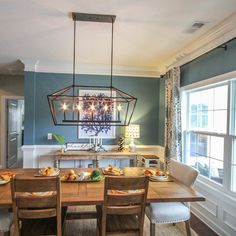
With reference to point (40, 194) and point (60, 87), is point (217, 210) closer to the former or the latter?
point (40, 194)

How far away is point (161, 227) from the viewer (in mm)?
3205

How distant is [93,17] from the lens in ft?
8.70

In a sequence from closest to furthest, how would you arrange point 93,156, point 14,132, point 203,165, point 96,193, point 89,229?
point 96,193, point 89,229, point 203,165, point 93,156, point 14,132

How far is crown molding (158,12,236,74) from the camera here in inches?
108

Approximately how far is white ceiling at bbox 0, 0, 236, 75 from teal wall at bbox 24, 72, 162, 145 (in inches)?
23.4

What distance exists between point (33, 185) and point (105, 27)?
79.9 inches

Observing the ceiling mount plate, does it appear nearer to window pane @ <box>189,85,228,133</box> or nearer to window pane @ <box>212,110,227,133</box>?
window pane @ <box>189,85,228,133</box>

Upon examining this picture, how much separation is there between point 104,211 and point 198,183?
6.59 ft

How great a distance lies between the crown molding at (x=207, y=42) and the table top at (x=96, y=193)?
186 cm

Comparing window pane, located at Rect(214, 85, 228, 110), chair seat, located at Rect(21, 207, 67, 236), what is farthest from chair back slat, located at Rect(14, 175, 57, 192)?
window pane, located at Rect(214, 85, 228, 110)

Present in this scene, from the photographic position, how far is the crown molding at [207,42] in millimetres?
2736

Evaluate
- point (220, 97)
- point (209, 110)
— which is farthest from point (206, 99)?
point (220, 97)

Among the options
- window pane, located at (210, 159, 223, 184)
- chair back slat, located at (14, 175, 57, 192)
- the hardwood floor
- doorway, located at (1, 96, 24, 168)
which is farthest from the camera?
doorway, located at (1, 96, 24, 168)

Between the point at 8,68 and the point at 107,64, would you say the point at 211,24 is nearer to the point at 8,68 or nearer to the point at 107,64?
the point at 107,64
